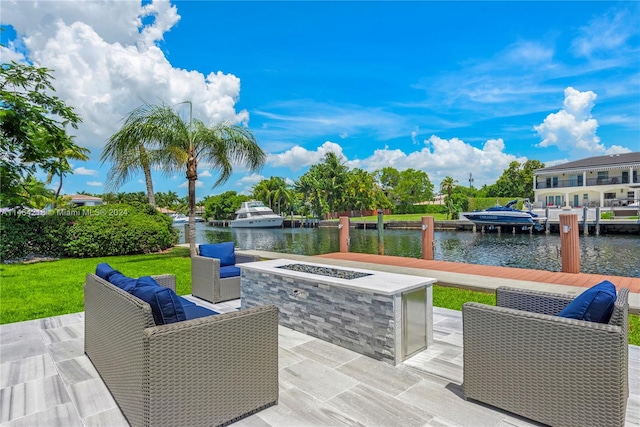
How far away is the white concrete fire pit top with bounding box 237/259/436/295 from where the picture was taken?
2.86 metres

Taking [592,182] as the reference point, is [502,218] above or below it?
below

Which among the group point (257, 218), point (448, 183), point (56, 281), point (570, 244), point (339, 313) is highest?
point (448, 183)

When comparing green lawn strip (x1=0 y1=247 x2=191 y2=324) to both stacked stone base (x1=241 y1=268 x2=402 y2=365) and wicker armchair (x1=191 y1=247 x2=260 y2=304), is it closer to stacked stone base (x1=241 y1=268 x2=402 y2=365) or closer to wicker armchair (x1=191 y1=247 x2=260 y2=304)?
wicker armchair (x1=191 y1=247 x2=260 y2=304)

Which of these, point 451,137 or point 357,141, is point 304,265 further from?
point 451,137

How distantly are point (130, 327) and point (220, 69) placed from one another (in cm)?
1362

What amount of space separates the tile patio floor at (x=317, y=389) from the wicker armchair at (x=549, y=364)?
165mm

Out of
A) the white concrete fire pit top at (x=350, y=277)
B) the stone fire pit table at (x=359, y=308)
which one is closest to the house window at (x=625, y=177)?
the white concrete fire pit top at (x=350, y=277)

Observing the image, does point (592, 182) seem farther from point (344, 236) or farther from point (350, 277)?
point (350, 277)

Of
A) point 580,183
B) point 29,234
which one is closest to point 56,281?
point 29,234

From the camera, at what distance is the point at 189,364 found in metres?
1.82

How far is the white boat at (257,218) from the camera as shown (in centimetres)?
3788

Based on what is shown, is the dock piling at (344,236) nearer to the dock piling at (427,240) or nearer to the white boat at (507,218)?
the dock piling at (427,240)

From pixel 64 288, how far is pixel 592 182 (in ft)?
125

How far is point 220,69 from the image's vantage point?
13711 millimetres
